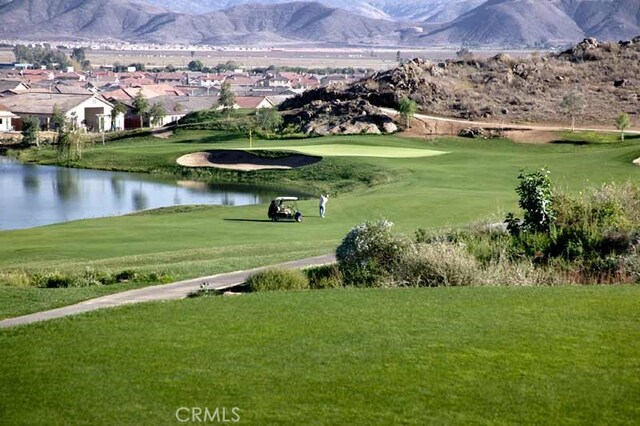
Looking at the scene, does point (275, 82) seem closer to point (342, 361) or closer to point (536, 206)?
point (536, 206)

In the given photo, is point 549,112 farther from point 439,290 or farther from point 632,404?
point 632,404

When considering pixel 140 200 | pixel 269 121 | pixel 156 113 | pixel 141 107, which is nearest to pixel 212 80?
pixel 156 113

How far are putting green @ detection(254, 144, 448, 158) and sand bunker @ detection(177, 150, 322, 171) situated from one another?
1389mm

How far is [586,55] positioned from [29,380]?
95.7 meters

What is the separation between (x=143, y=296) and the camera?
60.1 ft

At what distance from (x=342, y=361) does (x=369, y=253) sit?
7919 mm

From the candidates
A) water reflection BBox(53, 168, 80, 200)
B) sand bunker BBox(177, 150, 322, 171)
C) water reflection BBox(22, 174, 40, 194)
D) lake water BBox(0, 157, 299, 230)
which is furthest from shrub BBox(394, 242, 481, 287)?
sand bunker BBox(177, 150, 322, 171)

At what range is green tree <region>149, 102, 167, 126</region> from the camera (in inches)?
4070

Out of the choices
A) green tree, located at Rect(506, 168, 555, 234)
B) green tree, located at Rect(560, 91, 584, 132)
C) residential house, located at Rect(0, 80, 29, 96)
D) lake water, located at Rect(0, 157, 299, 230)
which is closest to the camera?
green tree, located at Rect(506, 168, 555, 234)

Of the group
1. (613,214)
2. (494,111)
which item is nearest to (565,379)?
(613,214)

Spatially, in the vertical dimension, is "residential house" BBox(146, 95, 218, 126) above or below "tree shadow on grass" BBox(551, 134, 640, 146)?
above

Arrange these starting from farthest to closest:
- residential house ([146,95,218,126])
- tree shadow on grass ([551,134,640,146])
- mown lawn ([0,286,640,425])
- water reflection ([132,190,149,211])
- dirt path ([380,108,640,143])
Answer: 1. residential house ([146,95,218,126])
2. dirt path ([380,108,640,143])
3. tree shadow on grass ([551,134,640,146])
4. water reflection ([132,190,149,211])
5. mown lawn ([0,286,640,425])

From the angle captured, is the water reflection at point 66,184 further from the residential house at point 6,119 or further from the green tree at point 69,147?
the residential house at point 6,119

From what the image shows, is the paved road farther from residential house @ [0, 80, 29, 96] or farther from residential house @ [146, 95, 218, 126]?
residential house @ [0, 80, 29, 96]
